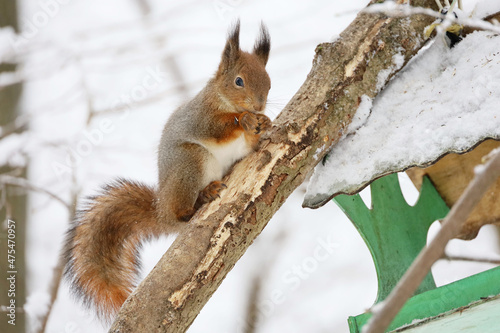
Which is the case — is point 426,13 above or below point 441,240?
above

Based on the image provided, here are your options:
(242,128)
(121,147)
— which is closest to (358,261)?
(121,147)

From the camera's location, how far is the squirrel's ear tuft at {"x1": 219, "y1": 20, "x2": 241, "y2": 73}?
7.99 feet

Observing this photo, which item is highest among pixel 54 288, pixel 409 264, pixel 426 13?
pixel 54 288

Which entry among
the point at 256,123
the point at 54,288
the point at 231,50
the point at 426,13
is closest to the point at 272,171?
the point at 256,123

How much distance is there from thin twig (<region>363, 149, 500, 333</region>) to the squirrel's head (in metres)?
1.69

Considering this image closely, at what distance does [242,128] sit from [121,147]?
2.51 m

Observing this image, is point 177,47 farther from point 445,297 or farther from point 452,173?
point 445,297

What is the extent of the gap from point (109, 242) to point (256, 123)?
81cm

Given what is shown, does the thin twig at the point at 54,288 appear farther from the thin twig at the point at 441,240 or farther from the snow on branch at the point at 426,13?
the thin twig at the point at 441,240

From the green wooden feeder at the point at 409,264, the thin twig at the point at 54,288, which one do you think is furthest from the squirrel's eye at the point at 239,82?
the thin twig at the point at 54,288

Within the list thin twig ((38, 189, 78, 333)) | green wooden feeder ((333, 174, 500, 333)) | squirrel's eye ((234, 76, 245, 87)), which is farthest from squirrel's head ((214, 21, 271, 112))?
thin twig ((38, 189, 78, 333))

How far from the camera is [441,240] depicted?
70 cm

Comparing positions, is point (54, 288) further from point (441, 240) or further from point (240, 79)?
point (441, 240)

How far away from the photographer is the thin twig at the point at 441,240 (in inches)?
26.9
